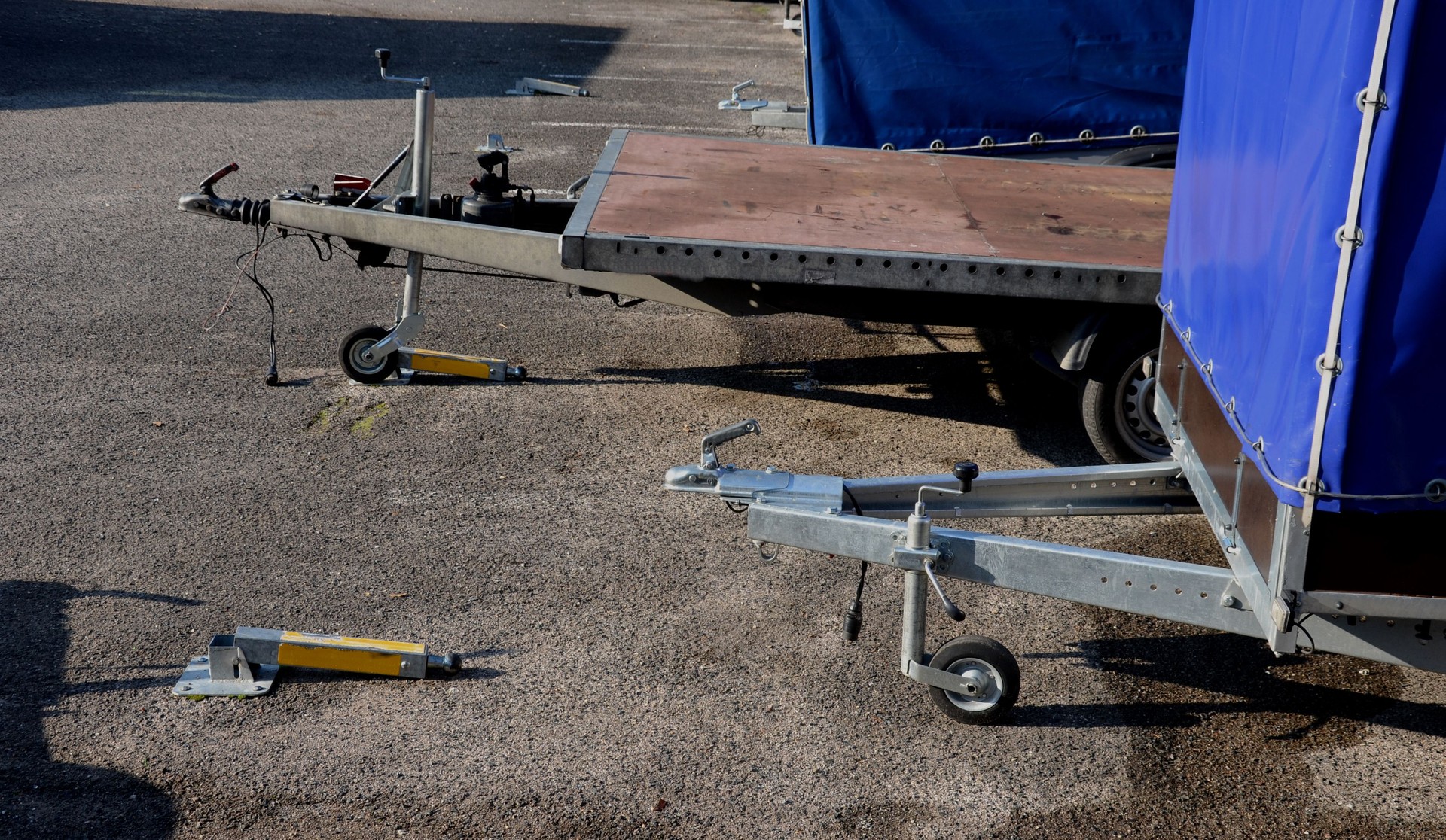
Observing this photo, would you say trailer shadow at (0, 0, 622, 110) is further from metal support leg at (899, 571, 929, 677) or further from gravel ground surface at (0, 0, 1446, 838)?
metal support leg at (899, 571, 929, 677)

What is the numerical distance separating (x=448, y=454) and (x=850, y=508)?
97.5 inches

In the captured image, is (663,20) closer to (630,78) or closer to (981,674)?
(630,78)

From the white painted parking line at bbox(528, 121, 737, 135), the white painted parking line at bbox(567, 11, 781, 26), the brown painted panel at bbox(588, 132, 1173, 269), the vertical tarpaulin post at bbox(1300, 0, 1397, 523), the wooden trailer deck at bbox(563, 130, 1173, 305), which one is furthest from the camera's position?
A: the white painted parking line at bbox(567, 11, 781, 26)

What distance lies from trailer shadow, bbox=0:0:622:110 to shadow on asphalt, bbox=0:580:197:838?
35.6ft

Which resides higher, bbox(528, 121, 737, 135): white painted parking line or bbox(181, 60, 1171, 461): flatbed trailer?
bbox(528, 121, 737, 135): white painted parking line

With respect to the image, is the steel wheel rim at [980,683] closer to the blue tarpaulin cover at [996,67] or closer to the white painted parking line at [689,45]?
the blue tarpaulin cover at [996,67]

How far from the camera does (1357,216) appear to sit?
2844 mm

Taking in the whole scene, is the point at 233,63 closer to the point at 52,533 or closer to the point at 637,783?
the point at 52,533

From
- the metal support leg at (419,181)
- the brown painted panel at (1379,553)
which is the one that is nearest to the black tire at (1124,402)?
the brown painted panel at (1379,553)

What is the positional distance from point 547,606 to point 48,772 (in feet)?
5.73

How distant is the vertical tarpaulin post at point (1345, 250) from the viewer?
275cm

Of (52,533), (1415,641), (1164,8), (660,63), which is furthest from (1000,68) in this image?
(660,63)

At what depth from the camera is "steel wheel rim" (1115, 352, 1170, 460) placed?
578 cm

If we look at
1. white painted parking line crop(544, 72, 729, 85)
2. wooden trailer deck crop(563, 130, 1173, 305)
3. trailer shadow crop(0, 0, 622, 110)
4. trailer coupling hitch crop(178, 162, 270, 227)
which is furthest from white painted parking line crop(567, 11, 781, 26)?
trailer coupling hitch crop(178, 162, 270, 227)
